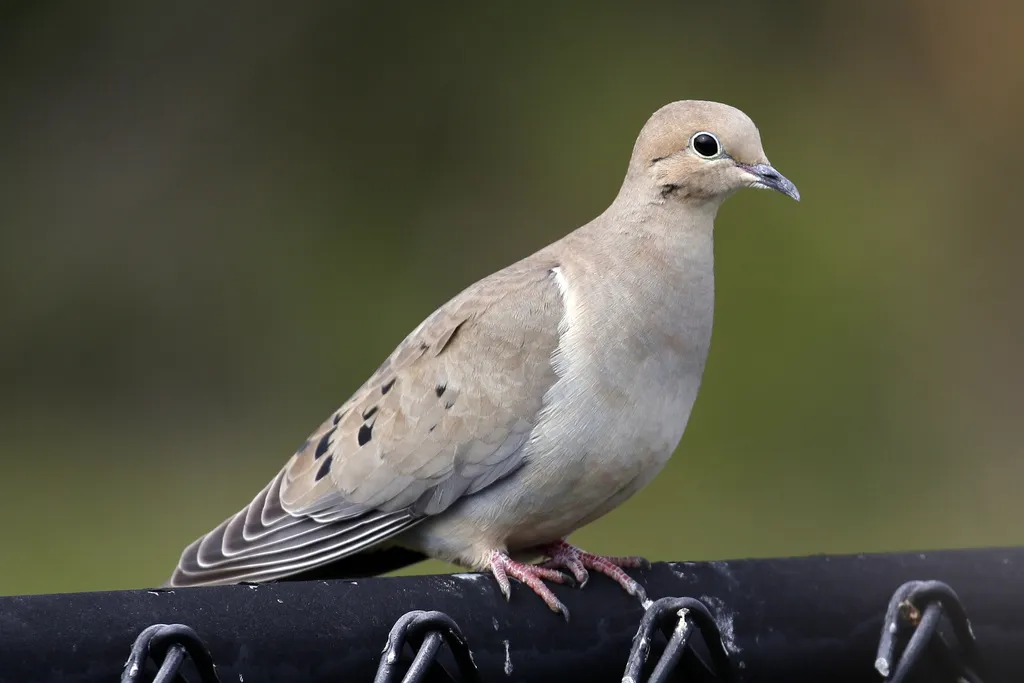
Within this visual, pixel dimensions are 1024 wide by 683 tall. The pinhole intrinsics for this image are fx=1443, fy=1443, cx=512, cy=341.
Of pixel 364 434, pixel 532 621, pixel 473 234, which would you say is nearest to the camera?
pixel 532 621

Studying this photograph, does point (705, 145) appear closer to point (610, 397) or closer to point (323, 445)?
point (610, 397)

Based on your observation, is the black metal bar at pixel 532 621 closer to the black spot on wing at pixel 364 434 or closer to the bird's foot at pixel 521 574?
the bird's foot at pixel 521 574

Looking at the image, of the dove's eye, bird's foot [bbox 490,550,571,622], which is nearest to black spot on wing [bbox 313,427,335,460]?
bird's foot [bbox 490,550,571,622]

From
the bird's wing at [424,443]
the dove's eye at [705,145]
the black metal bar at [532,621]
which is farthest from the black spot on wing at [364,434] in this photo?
the dove's eye at [705,145]

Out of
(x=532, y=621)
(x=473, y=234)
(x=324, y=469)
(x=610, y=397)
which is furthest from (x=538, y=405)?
(x=473, y=234)

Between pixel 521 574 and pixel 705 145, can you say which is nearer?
pixel 521 574

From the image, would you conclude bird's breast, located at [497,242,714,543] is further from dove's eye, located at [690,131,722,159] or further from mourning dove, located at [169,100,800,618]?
dove's eye, located at [690,131,722,159]

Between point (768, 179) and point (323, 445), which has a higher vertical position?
point (768, 179)

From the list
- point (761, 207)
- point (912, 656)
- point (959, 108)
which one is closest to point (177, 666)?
point (912, 656)

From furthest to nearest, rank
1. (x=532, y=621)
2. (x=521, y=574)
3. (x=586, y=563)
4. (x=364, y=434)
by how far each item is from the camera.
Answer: (x=364, y=434) < (x=586, y=563) < (x=521, y=574) < (x=532, y=621)
